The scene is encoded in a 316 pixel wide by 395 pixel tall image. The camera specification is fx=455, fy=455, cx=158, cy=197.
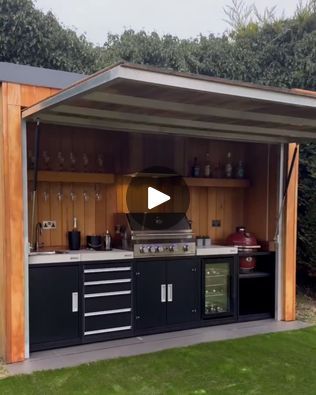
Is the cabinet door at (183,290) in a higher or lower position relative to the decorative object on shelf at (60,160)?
lower

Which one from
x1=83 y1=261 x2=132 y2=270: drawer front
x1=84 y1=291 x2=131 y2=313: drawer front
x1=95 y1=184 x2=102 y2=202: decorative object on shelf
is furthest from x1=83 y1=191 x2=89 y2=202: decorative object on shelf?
x1=84 y1=291 x2=131 y2=313: drawer front

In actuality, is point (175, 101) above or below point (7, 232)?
above

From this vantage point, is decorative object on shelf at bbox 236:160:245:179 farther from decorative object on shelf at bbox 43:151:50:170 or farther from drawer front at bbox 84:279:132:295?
decorative object on shelf at bbox 43:151:50:170

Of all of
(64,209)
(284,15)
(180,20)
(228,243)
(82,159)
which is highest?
(180,20)

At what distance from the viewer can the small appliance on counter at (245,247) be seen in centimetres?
577

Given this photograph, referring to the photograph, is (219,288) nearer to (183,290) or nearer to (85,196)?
(183,290)

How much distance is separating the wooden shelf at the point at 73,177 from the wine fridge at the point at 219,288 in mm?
1559

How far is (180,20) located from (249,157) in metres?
14.9

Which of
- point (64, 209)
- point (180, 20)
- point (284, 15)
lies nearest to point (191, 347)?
point (64, 209)

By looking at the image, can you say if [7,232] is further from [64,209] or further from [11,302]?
[64,209]

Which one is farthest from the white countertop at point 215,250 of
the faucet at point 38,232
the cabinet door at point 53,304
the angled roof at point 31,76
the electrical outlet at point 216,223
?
the angled roof at point 31,76

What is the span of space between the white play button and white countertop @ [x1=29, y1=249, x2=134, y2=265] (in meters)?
0.95

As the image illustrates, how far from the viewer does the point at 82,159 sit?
5.39 meters
